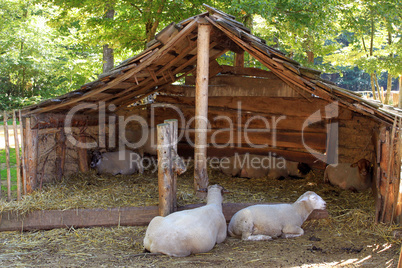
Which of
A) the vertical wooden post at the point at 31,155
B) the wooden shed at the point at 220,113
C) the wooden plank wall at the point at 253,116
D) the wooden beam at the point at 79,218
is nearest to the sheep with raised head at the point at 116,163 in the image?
the wooden shed at the point at 220,113

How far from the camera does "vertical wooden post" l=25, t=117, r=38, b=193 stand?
6.83 m

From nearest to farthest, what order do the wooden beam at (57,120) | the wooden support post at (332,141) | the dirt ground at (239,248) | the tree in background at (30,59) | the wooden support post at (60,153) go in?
the dirt ground at (239,248)
the wooden beam at (57,120)
the wooden support post at (60,153)
the wooden support post at (332,141)
the tree in background at (30,59)

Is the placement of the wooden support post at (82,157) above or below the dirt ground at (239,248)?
above

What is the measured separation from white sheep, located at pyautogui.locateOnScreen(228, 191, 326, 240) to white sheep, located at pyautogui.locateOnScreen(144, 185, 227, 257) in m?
0.50

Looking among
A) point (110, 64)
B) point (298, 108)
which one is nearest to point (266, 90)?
point (298, 108)

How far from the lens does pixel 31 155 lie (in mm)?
6906

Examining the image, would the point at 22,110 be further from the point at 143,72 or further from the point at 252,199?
the point at 252,199

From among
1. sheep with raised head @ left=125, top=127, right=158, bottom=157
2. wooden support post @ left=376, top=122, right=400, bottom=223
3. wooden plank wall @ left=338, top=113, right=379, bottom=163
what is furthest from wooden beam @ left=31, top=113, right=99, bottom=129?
wooden support post @ left=376, top=122, right=400, bottom=223

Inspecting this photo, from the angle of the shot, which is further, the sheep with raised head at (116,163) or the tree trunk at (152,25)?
the tree trunk at (152,25)

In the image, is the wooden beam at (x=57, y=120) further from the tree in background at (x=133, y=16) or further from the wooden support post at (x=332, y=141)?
the wooden support post at (x=332, y=141)

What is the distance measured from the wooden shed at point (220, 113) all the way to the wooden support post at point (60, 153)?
21 mm

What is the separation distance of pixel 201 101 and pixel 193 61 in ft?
6.11

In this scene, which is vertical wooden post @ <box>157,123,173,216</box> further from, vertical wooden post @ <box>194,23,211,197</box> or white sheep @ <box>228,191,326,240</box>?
white sheep @ <box>228,191,326,240</box>

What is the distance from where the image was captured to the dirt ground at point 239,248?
4.59m
